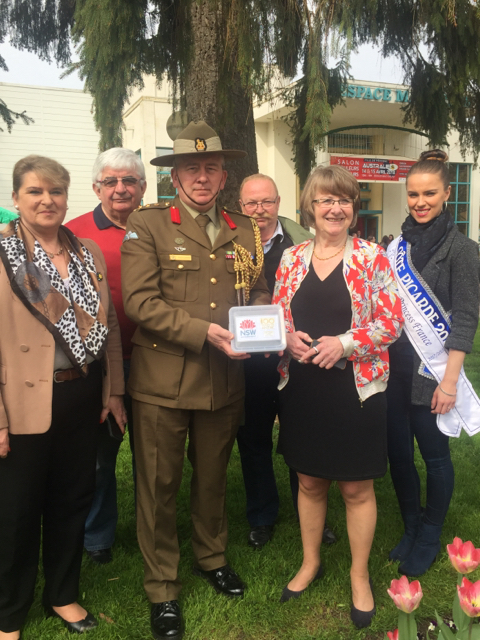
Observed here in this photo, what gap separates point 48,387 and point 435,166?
2.15 meters

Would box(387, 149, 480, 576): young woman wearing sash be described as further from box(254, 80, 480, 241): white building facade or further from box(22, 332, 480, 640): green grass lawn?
box(254, 80, 480, 241): white building facade

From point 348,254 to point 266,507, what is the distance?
1.75m

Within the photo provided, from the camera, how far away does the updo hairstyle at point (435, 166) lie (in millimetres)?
2711

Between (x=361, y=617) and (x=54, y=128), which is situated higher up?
(x=54, y=128)

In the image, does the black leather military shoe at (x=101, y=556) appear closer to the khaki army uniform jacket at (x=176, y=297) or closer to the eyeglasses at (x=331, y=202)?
the khaki army uniform jacket at (x=176, y=297)

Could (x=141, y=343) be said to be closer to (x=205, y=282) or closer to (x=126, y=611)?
(x=205, y=282)

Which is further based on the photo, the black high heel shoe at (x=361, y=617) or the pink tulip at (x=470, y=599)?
the black high heel shoe at (x=361, y=617)

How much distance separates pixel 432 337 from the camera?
106 inches

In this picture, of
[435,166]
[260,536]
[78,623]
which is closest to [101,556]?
[78,623]

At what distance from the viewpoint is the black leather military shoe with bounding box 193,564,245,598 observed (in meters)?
2.68

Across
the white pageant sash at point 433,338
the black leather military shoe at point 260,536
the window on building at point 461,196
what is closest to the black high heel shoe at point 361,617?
the black leather military shoe at point 260,536

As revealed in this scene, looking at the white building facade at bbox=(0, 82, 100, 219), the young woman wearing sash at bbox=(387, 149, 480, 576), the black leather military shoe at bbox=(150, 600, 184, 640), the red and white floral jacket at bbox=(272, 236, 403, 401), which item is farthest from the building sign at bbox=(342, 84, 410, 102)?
the black leather military shoe at bbox=(150, 600, 184, 640)

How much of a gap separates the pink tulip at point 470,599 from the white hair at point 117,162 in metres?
2.43

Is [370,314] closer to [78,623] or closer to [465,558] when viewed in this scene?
[465,558]
